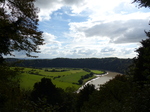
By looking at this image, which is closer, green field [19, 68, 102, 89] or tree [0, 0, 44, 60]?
tree [0, 0, 44, 60]

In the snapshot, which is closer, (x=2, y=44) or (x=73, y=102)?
(x=2, y=44)

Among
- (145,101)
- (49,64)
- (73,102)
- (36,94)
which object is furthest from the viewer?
(49,64)

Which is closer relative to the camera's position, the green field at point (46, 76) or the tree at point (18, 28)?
the tree at point (18, 28)

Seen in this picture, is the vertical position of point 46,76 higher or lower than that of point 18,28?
lower

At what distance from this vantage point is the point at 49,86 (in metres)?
25.7

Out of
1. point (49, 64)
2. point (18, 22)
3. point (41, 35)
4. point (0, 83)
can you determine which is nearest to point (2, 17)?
point (18, 22)

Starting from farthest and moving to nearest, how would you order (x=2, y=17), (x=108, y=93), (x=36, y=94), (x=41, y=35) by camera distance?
(x=36, y=94) < (x=108, y=93) < (x=41, y=35) < (x=2, y=17)

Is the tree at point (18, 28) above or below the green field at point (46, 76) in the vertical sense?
above

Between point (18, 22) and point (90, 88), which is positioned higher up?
point (18, 22)

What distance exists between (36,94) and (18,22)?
2116cm

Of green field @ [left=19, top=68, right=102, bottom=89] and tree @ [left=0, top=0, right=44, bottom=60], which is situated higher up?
tree @ [left=0, top=0, right=44, bottom=60]

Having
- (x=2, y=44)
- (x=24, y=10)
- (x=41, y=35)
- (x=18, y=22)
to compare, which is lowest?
(x=2, y=44)

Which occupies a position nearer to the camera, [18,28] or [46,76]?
[18,28]

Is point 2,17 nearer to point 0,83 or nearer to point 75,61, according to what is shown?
point 0,83
